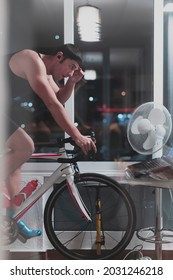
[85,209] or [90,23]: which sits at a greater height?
[90,23]

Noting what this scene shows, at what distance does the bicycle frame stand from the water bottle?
0.02 meters

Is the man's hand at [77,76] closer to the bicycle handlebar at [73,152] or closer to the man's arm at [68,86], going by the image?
the man's arm at [68,86]

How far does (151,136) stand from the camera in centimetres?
252

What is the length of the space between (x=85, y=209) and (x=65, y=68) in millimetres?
935

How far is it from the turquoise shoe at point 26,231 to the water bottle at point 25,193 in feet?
0.46

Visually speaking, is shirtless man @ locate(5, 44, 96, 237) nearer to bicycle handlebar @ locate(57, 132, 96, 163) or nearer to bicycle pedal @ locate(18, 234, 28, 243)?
bicycle handlebar @ locate(57, 132, 96, 163)

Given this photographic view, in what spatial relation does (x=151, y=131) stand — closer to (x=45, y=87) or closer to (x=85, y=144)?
(x=85, y=144)

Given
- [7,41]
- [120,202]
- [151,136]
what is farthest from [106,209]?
[7,41]

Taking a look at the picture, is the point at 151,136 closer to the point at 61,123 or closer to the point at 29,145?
the point at 61,123

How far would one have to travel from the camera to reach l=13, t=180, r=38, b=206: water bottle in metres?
2.61


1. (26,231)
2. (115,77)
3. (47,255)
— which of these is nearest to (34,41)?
(115,77)

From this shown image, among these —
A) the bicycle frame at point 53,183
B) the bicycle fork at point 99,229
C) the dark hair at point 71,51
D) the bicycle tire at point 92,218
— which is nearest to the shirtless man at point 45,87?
the dark hair at point 71,51

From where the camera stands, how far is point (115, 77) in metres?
2.53
